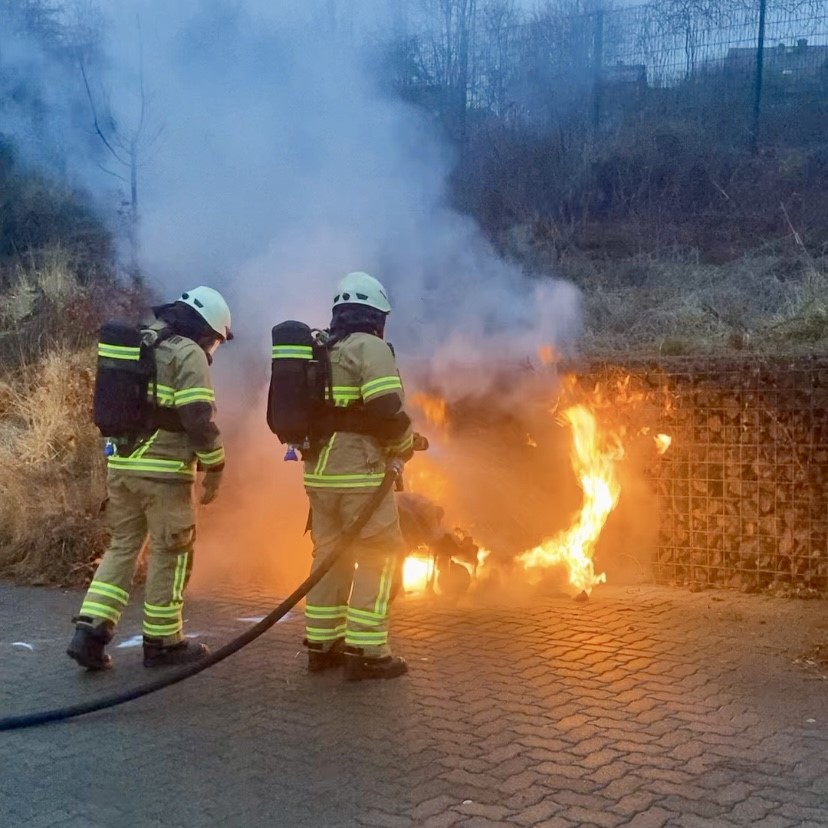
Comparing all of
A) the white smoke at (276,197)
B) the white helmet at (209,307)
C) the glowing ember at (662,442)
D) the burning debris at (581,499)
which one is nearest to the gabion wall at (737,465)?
the glowing ember at (662,442)

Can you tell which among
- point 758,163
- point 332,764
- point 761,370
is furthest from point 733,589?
point 758,163

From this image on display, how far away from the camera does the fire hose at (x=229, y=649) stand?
4.45 m

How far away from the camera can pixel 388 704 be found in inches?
183

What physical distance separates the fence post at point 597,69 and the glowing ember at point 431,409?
7507 millimetres

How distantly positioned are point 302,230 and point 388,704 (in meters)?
5.89

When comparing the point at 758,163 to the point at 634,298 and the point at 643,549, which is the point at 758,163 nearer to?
the point at 634,298

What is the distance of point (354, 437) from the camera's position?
516 cm

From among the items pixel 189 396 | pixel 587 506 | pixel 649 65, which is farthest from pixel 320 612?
pixel 649 65

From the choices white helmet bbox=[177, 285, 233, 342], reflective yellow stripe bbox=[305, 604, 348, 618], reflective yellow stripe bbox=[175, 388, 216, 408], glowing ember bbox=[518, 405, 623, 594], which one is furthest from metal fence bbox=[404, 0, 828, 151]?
reflective yellow stripe bbox=[305, 604, 348, 618]

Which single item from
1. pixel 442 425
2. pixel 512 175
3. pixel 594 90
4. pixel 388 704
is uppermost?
pixel 594 90

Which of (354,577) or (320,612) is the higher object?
(354,577)

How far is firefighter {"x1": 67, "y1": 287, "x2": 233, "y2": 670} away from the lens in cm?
521

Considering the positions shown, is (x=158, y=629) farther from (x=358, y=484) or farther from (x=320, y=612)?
(x=358, y=484)

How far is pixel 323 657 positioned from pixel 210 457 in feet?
4.00
